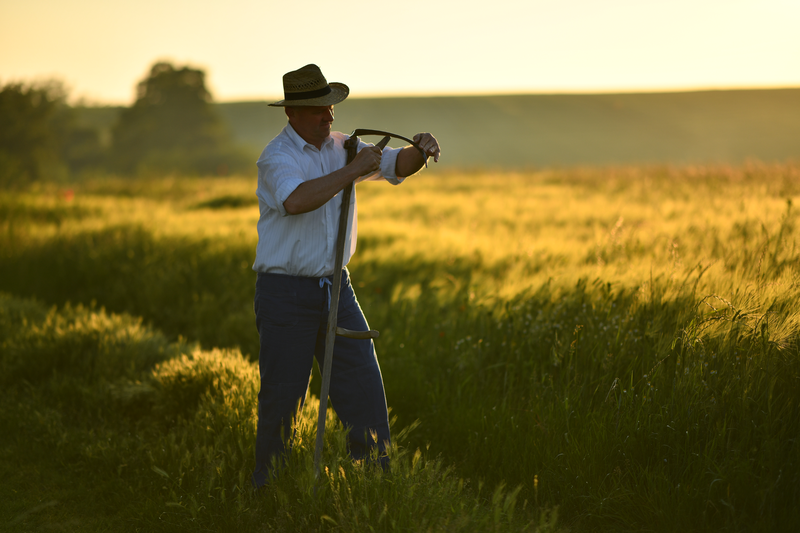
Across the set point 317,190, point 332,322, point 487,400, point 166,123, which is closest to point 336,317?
point 332,322

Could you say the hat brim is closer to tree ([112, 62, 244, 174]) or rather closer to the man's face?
the man's face

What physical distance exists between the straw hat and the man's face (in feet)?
0.30

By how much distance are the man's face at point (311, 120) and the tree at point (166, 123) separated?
160 ft

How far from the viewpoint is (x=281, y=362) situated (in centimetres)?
353

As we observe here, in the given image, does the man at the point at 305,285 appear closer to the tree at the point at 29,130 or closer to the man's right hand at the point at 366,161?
the man's right hand at the point at 366,161

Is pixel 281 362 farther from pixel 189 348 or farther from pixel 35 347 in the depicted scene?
pixel 35 347

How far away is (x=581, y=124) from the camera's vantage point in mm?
95375

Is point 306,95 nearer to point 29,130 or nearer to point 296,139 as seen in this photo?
point 296,139

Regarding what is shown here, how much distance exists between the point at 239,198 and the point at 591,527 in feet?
55.8

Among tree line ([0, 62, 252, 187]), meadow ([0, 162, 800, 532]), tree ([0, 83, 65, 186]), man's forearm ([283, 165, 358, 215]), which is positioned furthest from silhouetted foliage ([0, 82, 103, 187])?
man's forearm ([283, 165, 358, 215])

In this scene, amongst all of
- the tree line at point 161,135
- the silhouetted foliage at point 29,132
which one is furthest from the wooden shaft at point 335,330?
the tree line at point 161,135

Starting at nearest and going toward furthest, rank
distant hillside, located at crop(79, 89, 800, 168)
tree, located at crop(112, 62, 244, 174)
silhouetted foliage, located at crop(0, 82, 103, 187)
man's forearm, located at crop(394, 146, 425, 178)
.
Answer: man's forearm, located at crop(394, 146, 425, 178) → silhouetted foliage, located at crop(0, 82, 103, 187) → tree, located at crop(112, 62, 244, 174) → distant hillside, located at crop(79, 89, 800, 168)

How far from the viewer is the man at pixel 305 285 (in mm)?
3355

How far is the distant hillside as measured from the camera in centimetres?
7419
